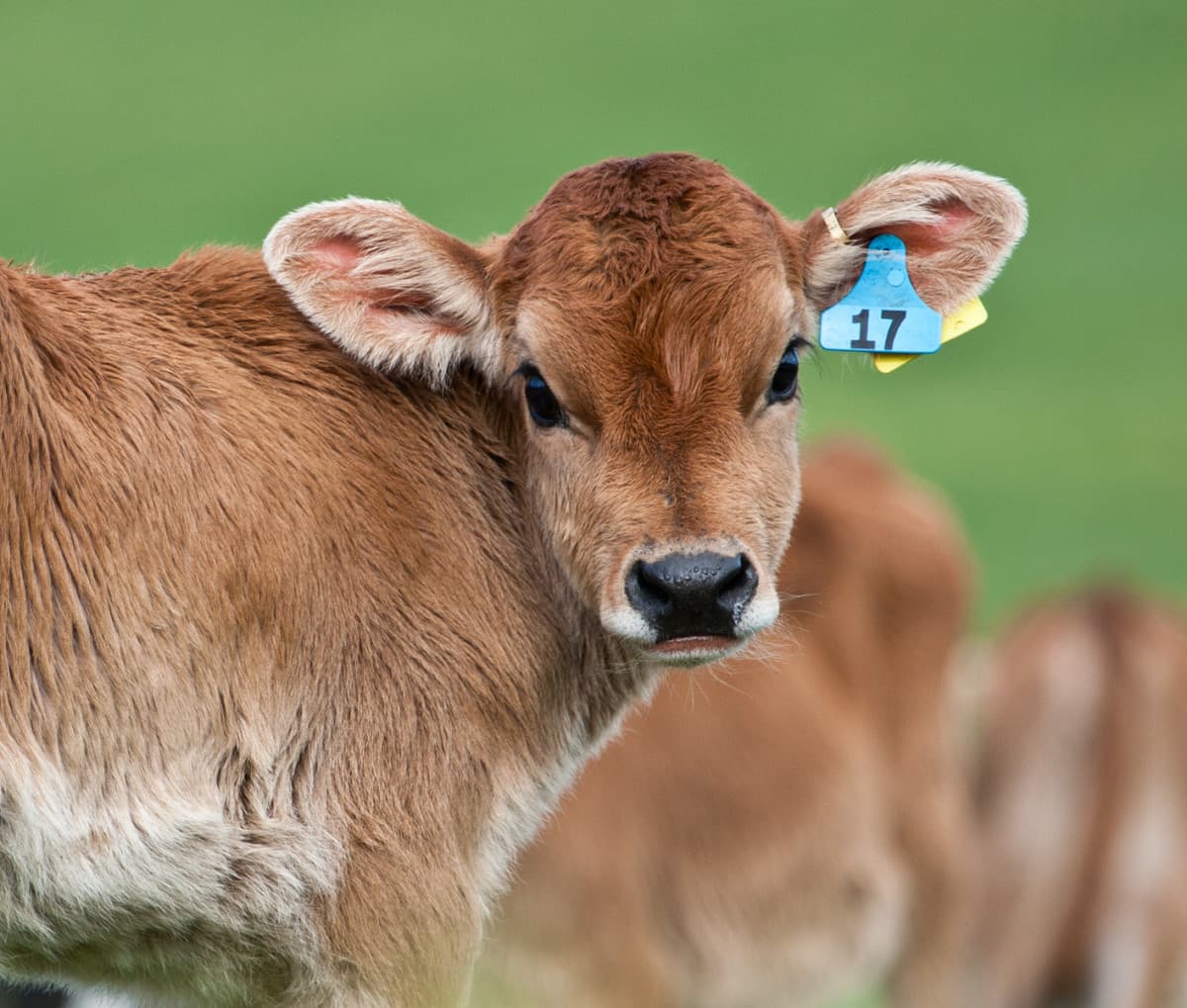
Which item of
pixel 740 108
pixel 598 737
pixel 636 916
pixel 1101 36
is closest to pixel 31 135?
pixel 740 108

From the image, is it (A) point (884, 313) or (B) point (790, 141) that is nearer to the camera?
(A) point (884, 313)

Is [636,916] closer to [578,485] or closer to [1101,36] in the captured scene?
[578,485]

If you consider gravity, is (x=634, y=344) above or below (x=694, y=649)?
above

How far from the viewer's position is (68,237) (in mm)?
27594

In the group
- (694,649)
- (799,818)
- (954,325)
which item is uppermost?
(954,325)

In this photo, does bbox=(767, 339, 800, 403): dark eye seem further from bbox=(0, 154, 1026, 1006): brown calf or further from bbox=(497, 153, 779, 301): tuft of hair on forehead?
bbox=(497, 153, 779, 301): tuft of hair on forehead

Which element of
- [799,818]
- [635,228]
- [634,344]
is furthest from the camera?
[799,818]

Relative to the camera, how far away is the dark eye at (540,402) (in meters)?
5.68

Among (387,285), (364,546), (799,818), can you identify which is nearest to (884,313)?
(387,285)

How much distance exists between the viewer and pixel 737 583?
5273 mm

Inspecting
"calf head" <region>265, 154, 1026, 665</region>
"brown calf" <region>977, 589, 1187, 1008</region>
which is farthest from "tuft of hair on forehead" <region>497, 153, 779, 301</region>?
"brown calf" <region>977, 589, 1187, 1008</region>

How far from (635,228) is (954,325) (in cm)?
130

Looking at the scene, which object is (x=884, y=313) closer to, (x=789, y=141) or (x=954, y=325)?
(x=954, y=325)

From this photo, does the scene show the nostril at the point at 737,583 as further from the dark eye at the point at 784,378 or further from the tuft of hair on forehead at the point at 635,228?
the tuft of hair on forehead at the point at 635,228
